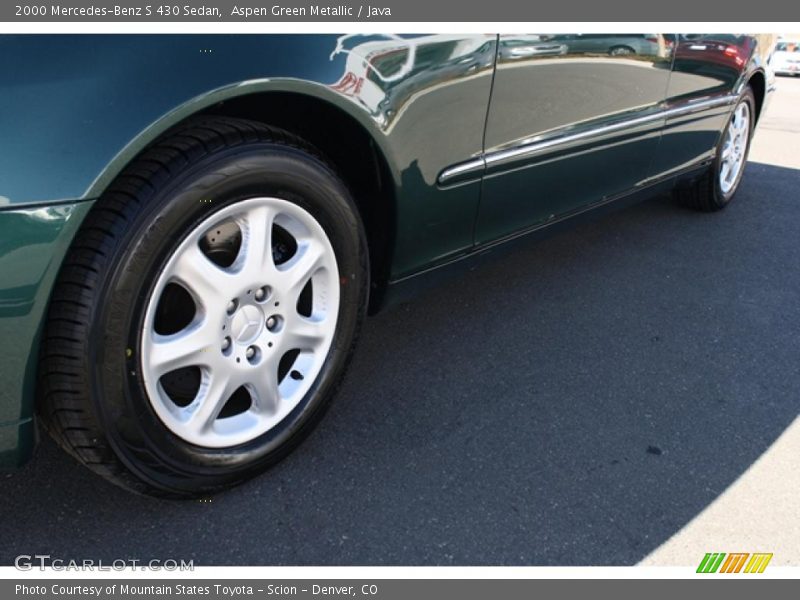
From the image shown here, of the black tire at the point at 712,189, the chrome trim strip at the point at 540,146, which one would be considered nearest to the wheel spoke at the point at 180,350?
the chrome trim strip at the point at 540,146

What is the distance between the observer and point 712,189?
3979 millimetres

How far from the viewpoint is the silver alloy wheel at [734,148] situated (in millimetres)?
3895

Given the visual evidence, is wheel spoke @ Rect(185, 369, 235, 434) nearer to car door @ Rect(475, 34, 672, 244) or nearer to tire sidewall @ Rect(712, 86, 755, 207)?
car door @ Rect(475, 34, 672, 244)

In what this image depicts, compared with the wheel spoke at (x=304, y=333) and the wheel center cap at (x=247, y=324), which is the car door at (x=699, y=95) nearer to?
the wheel spoke at (x=304, y=333)

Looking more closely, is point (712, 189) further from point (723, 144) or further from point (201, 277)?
point (201, 277)

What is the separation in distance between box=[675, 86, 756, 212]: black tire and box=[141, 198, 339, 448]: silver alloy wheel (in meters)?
2.69

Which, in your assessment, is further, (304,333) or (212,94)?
(304,333)

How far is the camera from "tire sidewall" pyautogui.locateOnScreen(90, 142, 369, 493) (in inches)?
55.7

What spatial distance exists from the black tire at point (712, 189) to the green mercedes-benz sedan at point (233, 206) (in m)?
1.64

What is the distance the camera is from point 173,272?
1.52 meters

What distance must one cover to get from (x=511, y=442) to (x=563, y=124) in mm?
1015

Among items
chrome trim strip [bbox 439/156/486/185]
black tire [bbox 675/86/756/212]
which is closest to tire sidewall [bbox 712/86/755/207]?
black tire [bbox 675/86/756/212]

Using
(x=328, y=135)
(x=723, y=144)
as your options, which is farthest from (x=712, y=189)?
(x=328, y=135)
